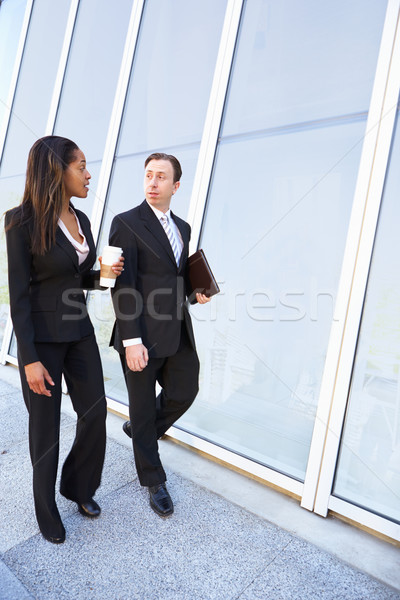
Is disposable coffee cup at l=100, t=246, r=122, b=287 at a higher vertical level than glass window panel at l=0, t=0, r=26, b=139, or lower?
lower

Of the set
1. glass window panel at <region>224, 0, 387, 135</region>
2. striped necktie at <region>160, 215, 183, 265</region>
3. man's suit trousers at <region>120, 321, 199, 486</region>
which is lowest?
man's suit trousers at <region>120, 321, 199, 486</region>

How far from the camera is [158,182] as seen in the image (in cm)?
214

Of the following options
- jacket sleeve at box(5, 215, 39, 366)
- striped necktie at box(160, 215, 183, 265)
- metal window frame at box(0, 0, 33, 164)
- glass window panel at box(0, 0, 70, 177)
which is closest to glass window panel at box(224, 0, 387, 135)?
striped necktie at box(160, 215, 183, 265)

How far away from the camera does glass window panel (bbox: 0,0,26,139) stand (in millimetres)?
5422

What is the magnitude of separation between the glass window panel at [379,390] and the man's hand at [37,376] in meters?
1.63

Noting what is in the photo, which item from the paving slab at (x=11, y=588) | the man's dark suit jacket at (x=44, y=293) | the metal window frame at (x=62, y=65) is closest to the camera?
the paving slab at (x=11, y=588)

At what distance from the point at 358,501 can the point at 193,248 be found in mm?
1947

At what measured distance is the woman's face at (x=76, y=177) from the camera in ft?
5.75

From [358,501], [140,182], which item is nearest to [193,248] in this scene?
[140,182]

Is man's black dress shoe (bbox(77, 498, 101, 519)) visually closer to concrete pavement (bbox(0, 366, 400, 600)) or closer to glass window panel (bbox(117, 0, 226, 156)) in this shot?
concrete pavement (bbox(0, 366, 400, 600))

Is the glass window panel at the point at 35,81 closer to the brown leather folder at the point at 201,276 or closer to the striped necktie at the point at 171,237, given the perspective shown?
the striped necktie at the point at 171,237

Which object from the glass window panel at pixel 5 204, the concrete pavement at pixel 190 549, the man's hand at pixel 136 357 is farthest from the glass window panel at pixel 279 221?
the glass window panel at pixel 5 204

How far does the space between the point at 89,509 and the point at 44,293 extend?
1.13m

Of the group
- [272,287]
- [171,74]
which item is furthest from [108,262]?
[171,74]
